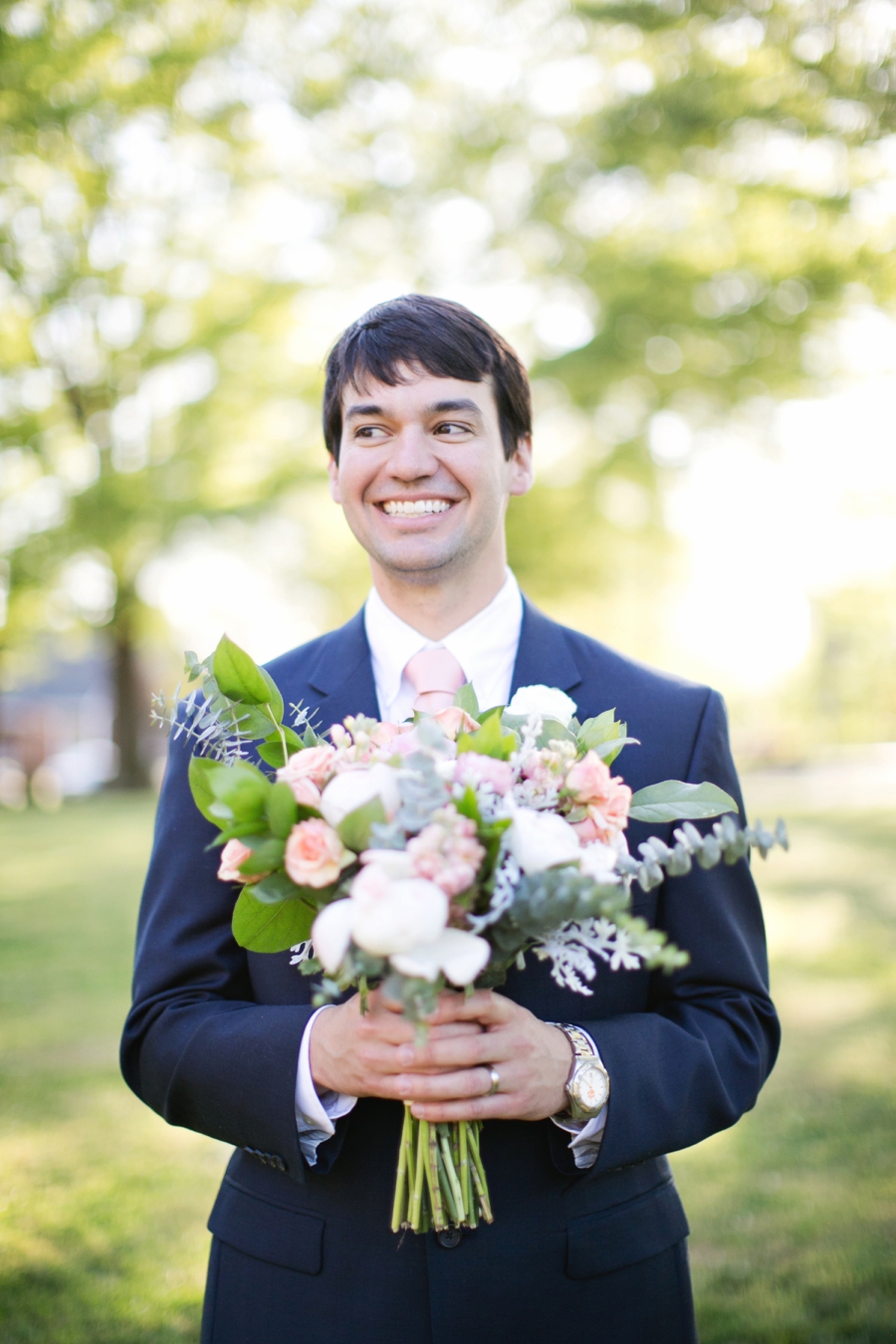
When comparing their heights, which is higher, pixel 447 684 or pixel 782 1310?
pixel 447 684

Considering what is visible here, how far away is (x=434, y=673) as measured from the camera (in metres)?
2.49

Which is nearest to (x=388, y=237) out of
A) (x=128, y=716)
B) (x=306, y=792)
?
(x=128, y=716)

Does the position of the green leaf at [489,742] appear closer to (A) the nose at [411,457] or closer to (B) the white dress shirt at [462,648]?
(B) the white dress shirt at [462,648]

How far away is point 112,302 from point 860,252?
13664 millimetres

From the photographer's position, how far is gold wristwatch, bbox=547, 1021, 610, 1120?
76.6 inches

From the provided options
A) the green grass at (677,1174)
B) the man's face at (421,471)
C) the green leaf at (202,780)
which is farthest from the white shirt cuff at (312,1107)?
the green grass at (677,1174)

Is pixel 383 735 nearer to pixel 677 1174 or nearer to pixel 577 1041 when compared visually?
pixel 577 1041

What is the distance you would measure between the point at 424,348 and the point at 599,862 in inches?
54.9

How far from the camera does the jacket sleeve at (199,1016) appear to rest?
6.72 ft

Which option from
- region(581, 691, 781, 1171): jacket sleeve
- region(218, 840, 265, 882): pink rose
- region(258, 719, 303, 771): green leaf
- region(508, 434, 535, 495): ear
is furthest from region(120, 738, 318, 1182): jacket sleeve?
region(508, 434, 535, 495): ear

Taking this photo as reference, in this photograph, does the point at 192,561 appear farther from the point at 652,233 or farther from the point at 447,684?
the point at 447,684

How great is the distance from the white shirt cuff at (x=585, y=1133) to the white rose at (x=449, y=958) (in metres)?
0.65

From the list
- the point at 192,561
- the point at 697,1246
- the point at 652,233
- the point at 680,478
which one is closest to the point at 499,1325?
the point at 697,1246

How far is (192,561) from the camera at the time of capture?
743 inches
